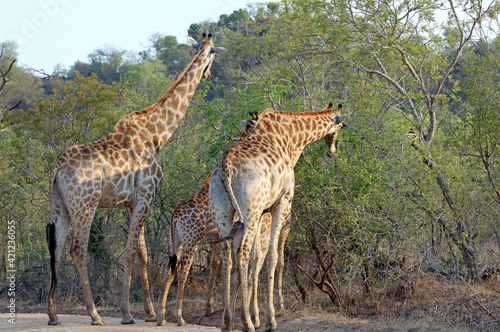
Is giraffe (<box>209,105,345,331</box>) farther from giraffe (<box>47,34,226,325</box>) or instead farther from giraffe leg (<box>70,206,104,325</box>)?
giraffe leg (<box>70,206,104,325</box>)

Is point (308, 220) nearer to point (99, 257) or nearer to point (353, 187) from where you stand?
point (353, 187)

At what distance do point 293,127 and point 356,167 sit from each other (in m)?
1.16

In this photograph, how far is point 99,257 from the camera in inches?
437

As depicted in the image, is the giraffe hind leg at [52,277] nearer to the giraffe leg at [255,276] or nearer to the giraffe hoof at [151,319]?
the giraffe hoof at [151,319]

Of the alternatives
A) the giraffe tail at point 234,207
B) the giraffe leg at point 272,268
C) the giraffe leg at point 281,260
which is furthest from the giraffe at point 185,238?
the giraffe tail at point 234,207

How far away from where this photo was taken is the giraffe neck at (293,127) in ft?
24.6

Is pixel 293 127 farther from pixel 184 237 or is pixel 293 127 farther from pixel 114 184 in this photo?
pixel 114 184

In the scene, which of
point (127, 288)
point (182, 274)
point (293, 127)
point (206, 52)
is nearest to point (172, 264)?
point (182, 274)

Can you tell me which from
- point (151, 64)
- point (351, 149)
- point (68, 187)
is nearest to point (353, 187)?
point (351, 149)

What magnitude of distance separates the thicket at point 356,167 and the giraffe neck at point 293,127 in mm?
579

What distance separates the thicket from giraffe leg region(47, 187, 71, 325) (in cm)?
324

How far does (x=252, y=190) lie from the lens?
6.26 metres

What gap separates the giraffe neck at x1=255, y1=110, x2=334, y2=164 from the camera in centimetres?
751

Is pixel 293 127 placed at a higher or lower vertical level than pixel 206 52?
lower
